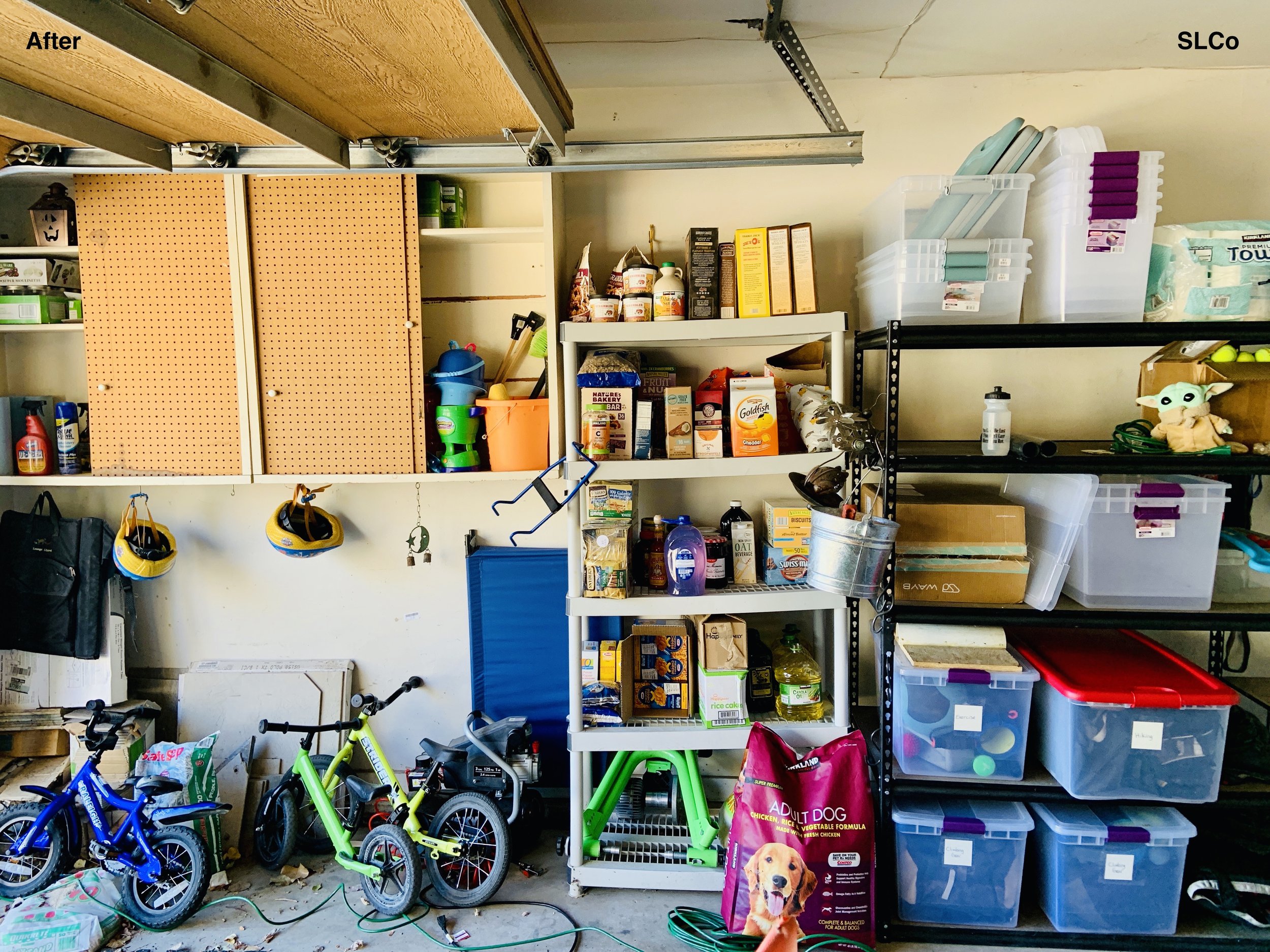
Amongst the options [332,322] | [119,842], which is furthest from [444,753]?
[332,322]

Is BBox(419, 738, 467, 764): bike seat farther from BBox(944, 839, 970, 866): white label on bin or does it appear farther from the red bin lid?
the red bin lid

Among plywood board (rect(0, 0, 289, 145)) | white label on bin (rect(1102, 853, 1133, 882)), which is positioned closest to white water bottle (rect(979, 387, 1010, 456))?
white label on bin (rect(1102, 853, 1133, 882))

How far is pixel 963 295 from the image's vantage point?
80.7 inches

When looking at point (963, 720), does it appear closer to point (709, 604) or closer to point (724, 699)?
point (724, 699)

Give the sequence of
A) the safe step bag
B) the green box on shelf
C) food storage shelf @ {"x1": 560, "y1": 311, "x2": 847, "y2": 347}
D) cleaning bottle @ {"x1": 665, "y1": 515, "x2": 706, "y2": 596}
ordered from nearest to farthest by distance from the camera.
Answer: food storage shelf @ {"x1": 560, "y1": 311, "x2": 847, "y2": 347} < cleaning bottle @ {"x1": 665, "y1": 515, "x2": 706, "y2": 596} < the green box on shelf < the safe step bag

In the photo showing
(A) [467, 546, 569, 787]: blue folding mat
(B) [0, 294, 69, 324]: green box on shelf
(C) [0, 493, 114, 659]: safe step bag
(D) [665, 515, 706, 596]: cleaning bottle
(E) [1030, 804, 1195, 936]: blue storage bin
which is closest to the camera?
(E) [1030, 804, 1195, 936]: blue storage bin

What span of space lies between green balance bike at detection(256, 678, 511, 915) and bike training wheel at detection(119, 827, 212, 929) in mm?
238

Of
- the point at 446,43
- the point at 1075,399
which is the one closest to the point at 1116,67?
the point at 1075,399

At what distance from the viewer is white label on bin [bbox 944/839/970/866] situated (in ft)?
7.05

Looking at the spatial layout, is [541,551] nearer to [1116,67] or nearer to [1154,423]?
[1154,423]

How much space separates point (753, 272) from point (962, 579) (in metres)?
1.10

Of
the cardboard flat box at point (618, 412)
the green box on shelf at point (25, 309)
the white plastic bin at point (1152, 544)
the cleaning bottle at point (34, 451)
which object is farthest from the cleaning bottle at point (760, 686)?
the green box on shelf at point (25, 309)

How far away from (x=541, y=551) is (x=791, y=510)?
906 mm

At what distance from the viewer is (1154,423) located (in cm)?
227
